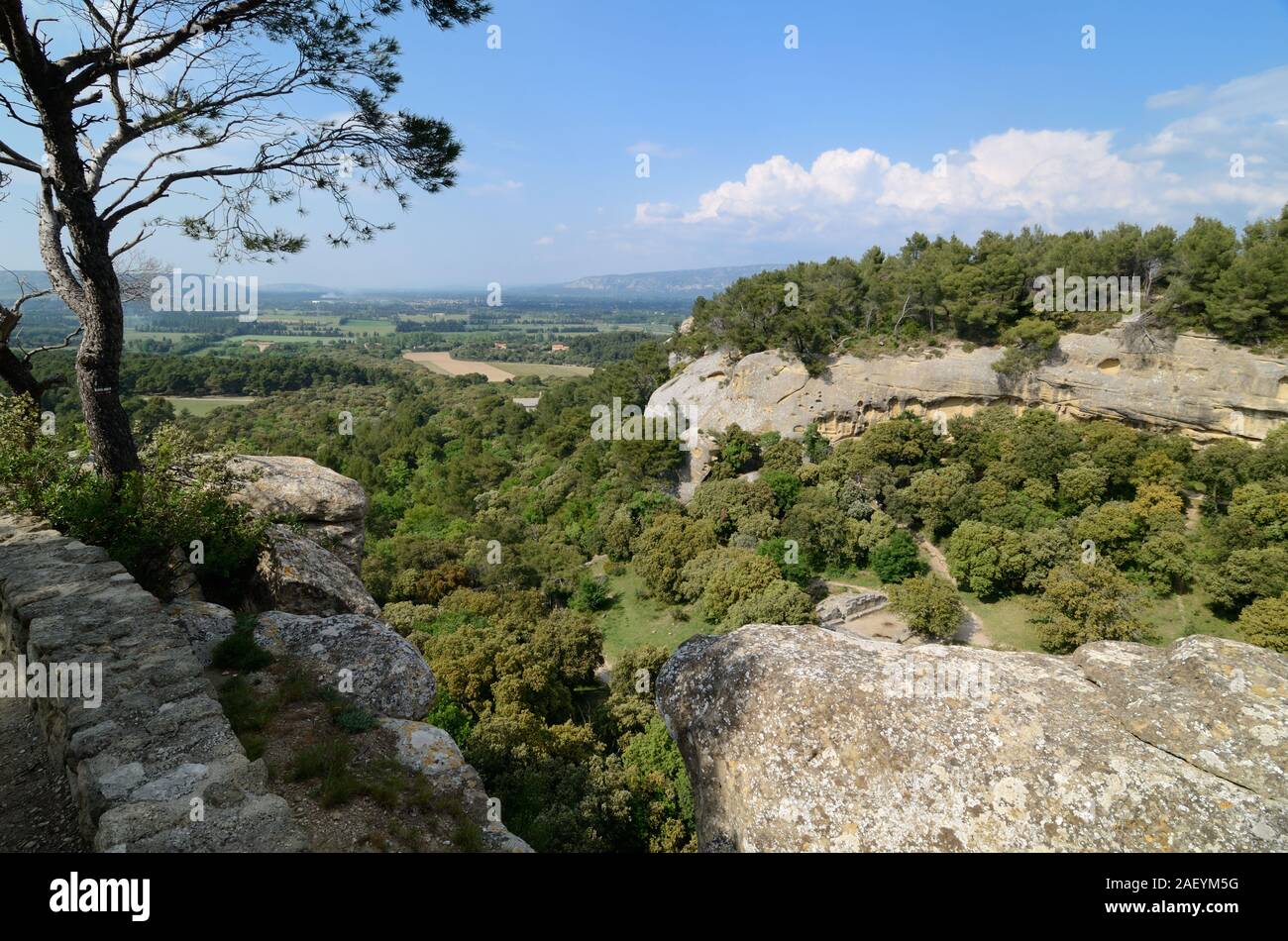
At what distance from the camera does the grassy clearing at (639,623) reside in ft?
79.6

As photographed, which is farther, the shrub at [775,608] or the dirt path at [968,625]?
the dirt path at [968,625]

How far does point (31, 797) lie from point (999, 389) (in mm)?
40527

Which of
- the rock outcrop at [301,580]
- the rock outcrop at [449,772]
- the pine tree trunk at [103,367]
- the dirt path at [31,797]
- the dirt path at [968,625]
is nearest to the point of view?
the dirt path at [31,797]

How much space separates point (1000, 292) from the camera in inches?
1385

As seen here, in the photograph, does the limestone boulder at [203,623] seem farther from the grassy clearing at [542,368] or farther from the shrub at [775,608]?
the grassy clearing at [542,368]

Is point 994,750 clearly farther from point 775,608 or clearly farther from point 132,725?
point 775,608

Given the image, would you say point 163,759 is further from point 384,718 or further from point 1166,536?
point 1166,536

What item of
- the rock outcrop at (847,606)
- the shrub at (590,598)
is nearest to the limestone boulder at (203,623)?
the rock outcrop at (847,606)

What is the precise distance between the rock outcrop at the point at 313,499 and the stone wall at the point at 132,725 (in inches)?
168

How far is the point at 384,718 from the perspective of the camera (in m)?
5.98

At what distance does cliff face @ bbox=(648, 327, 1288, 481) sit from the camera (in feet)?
94.9

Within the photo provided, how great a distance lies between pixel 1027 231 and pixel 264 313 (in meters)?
192

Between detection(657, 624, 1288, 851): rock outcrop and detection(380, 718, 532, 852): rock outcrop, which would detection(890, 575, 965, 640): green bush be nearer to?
detection(657, 624, 1288, 851): rock outcrop
